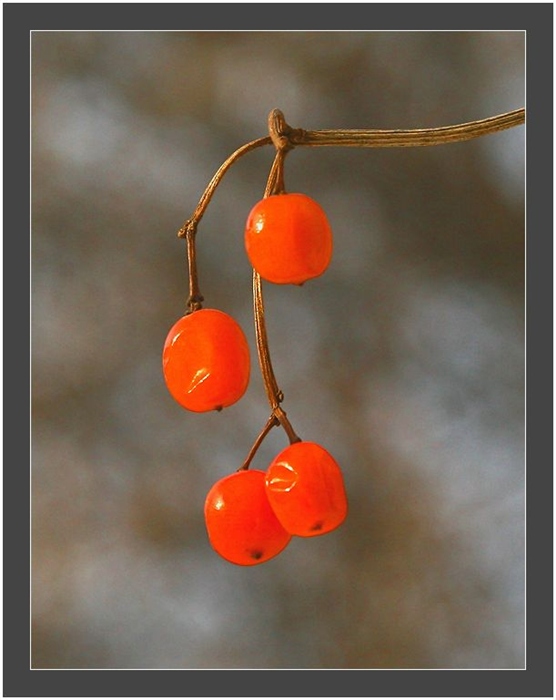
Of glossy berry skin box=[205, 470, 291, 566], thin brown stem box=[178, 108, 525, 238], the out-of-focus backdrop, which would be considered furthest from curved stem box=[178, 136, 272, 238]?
the out-of-focus backdrop

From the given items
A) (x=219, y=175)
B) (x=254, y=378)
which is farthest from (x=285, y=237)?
(x=254, y=378)

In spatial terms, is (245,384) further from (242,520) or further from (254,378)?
(254,378)

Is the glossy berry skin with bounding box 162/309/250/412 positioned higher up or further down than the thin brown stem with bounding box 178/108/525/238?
further down

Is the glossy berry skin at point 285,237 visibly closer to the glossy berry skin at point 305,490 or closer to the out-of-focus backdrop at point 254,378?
the glossy berry skin at point 305,490

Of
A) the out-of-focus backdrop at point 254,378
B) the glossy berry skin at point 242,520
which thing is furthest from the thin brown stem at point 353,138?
the out-of-focus backdrop at point 254,378

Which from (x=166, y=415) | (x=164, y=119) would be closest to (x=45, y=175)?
(x=164, y=119)

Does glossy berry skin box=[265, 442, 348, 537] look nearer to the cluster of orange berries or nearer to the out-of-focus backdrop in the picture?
the cluster of orange berries
